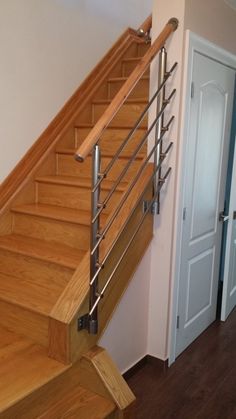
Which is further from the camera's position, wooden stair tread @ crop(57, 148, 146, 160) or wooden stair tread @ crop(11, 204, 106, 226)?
wooden stair tread @ crop(57, 148, 146, 160)

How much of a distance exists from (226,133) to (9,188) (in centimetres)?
163

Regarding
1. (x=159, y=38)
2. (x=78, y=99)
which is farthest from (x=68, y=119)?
(x=159, y=38)

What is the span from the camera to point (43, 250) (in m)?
Result: 2.21

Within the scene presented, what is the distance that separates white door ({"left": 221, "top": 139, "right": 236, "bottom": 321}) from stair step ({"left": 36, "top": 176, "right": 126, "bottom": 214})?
0.96 m

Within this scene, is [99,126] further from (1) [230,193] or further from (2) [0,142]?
(1) [230,193]

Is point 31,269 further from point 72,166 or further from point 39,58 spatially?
point 39,58

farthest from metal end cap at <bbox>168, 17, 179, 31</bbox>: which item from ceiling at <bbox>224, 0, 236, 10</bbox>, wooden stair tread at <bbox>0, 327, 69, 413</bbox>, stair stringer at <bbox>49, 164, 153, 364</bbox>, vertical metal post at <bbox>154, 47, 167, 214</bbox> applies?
wooden stair tread at <bbox>0, 327, 69, 413</bbox>

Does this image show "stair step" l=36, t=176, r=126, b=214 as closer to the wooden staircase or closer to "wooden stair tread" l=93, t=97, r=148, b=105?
the wooden staircase

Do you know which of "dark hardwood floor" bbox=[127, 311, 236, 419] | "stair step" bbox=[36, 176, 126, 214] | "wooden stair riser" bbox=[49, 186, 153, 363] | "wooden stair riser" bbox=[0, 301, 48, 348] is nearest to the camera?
"wooden stair riser" bbox=[49, 186, 153, 363]

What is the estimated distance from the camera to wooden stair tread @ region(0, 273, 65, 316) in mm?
1891

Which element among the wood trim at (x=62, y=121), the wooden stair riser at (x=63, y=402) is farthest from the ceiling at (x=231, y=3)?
the wooden stair riser at (x=63, y=402)

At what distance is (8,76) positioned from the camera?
246 centimetres

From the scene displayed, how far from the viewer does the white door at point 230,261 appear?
285 centimetres

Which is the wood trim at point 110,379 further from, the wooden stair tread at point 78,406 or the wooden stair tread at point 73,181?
the wooden stair tread at point 73,181
